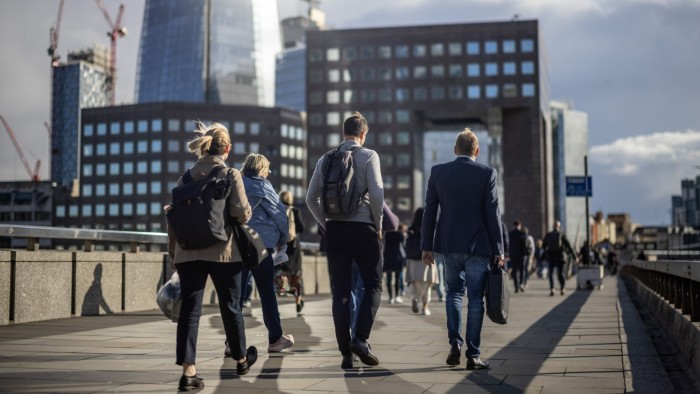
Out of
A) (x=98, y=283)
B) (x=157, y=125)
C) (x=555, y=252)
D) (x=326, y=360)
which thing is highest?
(x=157, y=125)

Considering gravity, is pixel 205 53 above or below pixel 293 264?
above

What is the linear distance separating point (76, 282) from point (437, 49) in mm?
103631

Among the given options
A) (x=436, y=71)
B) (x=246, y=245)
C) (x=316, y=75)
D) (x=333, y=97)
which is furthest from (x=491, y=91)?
(x=246, y=245)

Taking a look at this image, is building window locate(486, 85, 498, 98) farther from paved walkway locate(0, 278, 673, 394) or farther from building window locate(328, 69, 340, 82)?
→ paved walkway locate(0, 278, 673, 394)

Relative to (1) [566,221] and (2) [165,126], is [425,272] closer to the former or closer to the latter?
(2) [165,126]

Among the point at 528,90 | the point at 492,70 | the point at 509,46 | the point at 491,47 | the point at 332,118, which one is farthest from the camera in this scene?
the point at 332,118

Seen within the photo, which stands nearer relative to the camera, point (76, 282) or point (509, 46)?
point (76, 282)

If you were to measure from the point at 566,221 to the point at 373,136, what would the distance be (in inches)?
2494

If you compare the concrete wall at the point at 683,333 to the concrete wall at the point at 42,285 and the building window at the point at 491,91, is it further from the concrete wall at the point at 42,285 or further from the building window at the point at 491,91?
the building window at the point at 491,91

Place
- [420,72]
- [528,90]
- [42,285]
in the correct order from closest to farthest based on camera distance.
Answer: [42,285], [528,90], [420,72]

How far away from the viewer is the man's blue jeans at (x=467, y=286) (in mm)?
7254

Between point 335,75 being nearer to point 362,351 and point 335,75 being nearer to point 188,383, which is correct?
point 362,351

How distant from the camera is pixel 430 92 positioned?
112 m

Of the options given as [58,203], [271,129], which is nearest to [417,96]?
[271,129]
